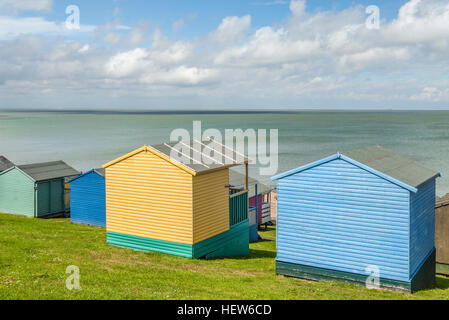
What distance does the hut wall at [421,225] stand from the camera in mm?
13883

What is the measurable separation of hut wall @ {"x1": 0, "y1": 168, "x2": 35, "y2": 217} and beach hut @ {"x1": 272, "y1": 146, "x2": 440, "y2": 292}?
1947 centimetres

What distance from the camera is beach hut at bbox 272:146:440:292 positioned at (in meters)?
13.7

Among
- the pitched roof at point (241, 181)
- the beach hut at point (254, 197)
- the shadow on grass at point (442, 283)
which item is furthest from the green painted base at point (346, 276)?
the pitched roof at point (241, 181)

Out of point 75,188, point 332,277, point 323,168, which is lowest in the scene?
point 332,277

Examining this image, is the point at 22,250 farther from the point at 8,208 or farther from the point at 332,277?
the point at 8,208

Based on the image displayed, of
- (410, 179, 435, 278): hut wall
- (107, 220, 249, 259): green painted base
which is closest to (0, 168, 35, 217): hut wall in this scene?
(107, 220, 249, 259): green painted base

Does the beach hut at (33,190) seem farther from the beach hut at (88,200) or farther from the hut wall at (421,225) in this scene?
the hut wall at (421,225)

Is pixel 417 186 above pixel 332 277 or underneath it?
above

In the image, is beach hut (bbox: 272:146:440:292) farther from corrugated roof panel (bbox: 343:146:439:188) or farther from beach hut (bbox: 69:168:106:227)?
beach hut (bbox: 69:168:106:227)

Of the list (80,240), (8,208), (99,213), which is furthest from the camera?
(8,208)

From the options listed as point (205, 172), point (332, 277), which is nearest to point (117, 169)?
point (205, 172)

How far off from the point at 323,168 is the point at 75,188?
18059 mm

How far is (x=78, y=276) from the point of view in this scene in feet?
44.2

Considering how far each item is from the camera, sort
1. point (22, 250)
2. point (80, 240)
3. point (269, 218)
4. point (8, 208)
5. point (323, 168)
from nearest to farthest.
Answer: point (323, 168) < point (22, 250) < point (80, 240) < point (8, 208) < point (269, 218)
